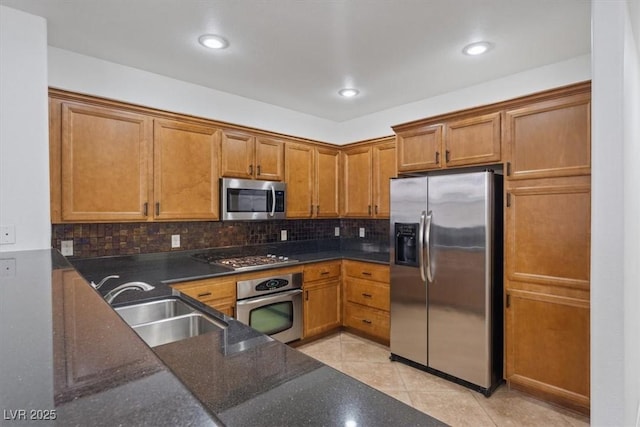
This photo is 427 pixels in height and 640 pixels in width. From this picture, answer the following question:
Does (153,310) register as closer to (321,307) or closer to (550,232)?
(321,307)

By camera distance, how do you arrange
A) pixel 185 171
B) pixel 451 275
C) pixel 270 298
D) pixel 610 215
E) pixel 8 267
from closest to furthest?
1. pixel 8 267
2. pixel 610 215
3. pixel 451 275
4. pixel 185 171
5. pixel 270 298

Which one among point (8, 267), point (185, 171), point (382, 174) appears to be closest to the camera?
point (8, 267)

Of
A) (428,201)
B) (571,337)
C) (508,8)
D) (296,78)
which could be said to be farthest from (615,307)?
(296,78)

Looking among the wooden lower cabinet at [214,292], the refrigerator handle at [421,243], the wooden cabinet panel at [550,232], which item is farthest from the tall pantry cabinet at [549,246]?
the wooden lower cabinet at [214,292]

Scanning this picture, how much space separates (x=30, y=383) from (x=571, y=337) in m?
2.88

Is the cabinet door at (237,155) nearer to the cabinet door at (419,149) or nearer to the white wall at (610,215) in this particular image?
the cabinet door at (419,149)

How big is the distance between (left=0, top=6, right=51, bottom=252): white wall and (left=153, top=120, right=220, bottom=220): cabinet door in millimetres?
803

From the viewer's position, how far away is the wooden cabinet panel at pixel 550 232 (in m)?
2.23

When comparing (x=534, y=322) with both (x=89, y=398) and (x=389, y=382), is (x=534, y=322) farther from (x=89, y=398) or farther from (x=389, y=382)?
(x=89, y=398)

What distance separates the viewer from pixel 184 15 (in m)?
2.03

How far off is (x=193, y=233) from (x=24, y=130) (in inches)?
60.2

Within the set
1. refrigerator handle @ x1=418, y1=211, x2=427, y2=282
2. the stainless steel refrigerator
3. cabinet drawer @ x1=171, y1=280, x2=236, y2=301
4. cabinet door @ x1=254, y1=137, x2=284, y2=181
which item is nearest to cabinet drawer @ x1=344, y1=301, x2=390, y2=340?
the stainless steel refrigerator

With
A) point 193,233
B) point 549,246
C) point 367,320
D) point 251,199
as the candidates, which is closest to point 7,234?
point 193,233

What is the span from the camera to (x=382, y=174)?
3754 millimetres
